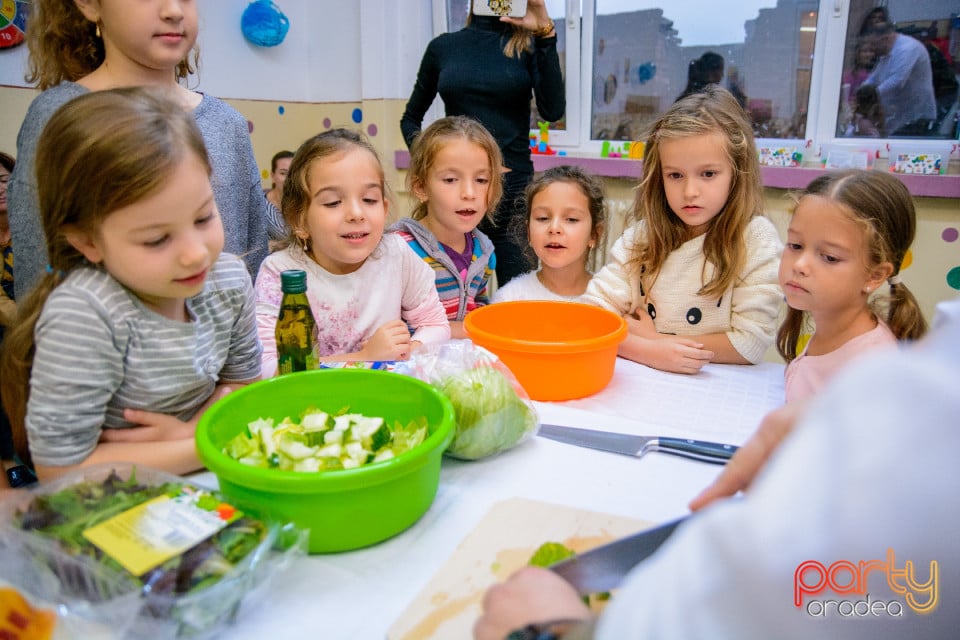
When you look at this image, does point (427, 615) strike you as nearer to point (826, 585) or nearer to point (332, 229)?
point (826, 585)

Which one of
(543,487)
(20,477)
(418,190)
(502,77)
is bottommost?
(20,477)

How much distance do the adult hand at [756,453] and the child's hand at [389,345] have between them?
796mm

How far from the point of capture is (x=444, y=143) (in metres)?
1.72

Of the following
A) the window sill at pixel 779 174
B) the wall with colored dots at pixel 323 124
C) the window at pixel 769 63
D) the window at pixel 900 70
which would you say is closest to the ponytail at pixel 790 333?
the window sill at pixel 779 174

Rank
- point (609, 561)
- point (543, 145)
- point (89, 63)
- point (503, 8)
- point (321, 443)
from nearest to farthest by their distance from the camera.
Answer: point (609, 561)
point (321, 443)
point (89, 63)
point (503, 8)
point (543, 145)

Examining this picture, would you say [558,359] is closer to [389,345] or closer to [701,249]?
[389,345]

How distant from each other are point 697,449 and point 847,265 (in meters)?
0.48

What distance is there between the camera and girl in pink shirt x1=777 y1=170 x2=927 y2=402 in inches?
42.6

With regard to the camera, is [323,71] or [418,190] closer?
[418,190]

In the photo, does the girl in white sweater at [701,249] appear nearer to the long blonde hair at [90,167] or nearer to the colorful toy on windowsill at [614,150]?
the long blonde hair at [90,167]

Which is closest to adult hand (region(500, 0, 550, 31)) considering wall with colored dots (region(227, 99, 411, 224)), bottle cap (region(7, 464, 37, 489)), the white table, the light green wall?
the light green wall

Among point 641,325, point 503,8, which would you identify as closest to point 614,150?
point 503,8

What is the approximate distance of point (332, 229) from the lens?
134 centimetres

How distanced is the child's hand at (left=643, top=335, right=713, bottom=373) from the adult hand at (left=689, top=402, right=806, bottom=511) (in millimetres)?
690
